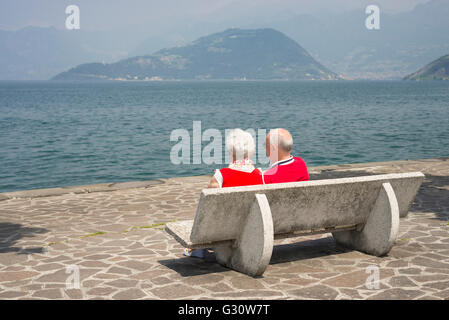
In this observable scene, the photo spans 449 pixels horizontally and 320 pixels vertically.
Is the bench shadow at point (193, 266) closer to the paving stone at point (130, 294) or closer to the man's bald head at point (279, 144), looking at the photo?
the paving stone at point (130, 294)

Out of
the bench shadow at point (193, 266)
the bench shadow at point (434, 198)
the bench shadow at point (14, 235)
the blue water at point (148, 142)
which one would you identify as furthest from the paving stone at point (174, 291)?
the blue water at point (148, 142)

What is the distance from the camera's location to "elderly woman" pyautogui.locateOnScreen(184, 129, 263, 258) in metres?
5.00

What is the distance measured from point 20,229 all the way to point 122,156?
2005 cm

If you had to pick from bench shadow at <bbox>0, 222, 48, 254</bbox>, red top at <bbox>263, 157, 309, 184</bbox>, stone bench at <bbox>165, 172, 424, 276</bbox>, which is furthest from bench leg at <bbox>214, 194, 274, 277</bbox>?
bench shadow at <bbox>0, 222, 48, 254</bbox>

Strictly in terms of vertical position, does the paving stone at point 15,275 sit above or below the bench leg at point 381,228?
below

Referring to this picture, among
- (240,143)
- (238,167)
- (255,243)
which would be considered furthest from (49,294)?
(240,143)

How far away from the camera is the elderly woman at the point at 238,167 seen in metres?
5.00

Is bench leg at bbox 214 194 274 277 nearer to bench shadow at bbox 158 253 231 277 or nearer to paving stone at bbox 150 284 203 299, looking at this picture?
bench shadow at bbox 158 253 231 277

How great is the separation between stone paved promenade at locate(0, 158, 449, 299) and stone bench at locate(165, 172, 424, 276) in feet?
0.74

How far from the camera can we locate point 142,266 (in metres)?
5.61

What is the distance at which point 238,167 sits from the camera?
515 cm

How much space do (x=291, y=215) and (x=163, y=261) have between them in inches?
61.0

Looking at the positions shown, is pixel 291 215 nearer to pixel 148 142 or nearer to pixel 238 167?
pixel 238 167

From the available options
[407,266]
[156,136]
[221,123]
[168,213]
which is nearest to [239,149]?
[407,266]
